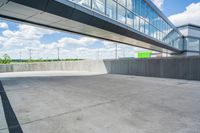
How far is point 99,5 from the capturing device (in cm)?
950

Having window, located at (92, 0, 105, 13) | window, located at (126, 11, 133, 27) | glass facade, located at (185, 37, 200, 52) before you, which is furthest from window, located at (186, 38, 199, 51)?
window, located at (92, 0, 105, 13)

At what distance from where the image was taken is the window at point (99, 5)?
8925mm

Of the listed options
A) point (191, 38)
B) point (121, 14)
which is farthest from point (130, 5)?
point (191, 38)

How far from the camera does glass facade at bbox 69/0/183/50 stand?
9552 millimetres

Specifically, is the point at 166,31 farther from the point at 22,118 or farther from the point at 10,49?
the point at 10,49

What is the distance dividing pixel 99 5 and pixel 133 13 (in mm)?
5609

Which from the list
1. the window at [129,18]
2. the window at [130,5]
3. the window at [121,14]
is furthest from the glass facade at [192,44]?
the window at [121,14]

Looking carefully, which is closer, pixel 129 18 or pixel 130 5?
pixel 129 18

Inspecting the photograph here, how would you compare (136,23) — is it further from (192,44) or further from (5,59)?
(192,44)

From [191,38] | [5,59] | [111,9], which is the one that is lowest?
[5,59]

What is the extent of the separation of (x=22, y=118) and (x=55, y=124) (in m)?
0.91

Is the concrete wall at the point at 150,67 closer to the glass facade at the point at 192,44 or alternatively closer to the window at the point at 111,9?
the window at the point at 111,9

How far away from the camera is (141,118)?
3113 millimetres

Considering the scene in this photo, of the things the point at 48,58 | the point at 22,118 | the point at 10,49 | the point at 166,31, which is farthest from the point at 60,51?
the point at 22,118
